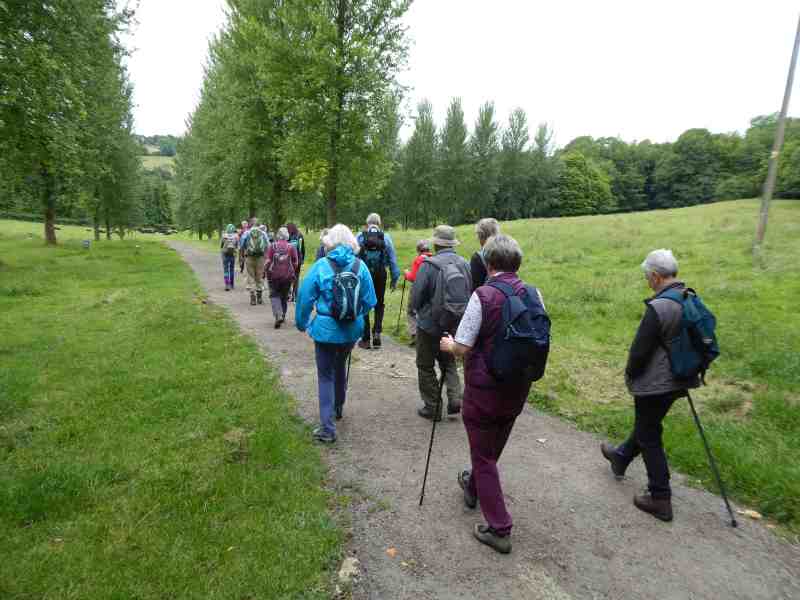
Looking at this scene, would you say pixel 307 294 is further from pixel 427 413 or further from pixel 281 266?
pixel 281 266

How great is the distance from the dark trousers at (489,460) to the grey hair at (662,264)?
1.86 metres

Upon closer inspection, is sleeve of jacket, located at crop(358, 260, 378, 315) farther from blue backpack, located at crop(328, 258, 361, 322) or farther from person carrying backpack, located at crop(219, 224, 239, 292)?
person carrying backpack, located at crop(219, 224, 239, 292)

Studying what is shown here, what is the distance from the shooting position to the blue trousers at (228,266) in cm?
1472

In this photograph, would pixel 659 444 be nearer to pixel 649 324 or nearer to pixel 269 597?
pixel 649 324

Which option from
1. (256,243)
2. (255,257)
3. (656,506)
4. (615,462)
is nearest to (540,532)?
(656,506)

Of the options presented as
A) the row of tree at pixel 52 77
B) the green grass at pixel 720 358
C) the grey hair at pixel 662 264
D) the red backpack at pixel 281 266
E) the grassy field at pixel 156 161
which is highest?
the grassy field at pixel 156 161

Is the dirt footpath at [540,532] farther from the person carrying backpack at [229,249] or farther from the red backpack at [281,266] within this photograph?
the person carrying backpack at [229,249]

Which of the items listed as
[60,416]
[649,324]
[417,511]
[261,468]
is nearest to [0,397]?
[60,416]

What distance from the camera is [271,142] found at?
23.9 m

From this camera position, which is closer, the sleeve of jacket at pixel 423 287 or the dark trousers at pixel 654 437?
the dark trousers at pixel 654 437

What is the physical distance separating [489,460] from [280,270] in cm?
756

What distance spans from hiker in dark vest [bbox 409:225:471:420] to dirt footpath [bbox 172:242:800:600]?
385 millimetres

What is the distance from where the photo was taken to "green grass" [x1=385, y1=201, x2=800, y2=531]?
184 inches

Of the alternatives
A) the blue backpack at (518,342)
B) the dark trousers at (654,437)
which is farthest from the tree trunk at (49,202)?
the dark trousers at (654,437)
